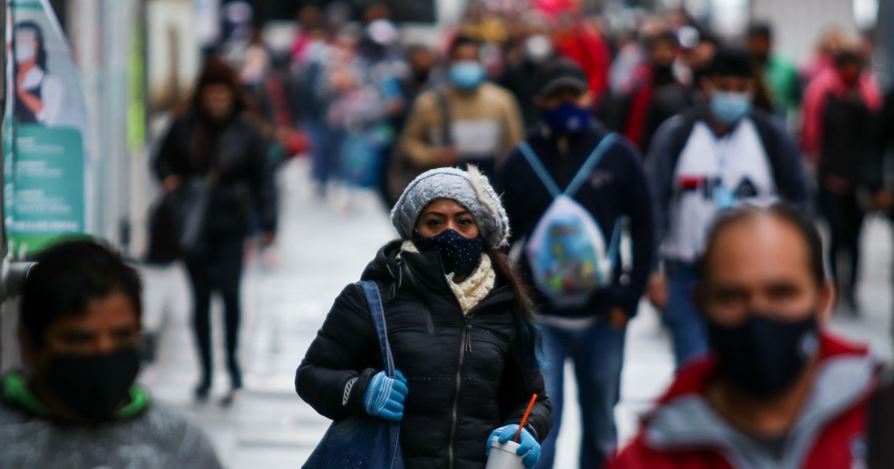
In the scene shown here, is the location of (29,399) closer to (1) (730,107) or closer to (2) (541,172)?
(2) (541,172)

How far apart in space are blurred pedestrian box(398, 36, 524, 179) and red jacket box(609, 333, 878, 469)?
339 inches

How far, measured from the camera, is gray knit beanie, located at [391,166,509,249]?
5008 mm

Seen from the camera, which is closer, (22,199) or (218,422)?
(22,199)

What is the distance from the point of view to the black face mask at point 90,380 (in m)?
3.26

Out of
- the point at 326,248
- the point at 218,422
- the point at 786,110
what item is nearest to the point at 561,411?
the point at 218,422

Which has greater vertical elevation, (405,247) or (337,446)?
(405,247)

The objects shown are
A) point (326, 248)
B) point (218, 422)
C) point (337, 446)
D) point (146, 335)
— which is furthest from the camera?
point (326, 248)

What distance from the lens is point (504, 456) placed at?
463 centimetres

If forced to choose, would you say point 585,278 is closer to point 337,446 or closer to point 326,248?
point 337,446

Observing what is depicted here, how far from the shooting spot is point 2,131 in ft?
21.5

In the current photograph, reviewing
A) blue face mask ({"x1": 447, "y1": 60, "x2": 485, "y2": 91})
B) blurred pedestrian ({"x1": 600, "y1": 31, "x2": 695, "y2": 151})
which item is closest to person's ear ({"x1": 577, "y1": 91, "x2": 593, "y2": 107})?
blue face mask ({"x1": 447, "y1": 60, "x2": 485, "y2": 91})

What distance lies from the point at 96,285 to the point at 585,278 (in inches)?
154

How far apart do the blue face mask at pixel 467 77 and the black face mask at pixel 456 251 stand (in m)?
6.81

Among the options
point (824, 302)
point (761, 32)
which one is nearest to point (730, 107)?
point (824, 302)
